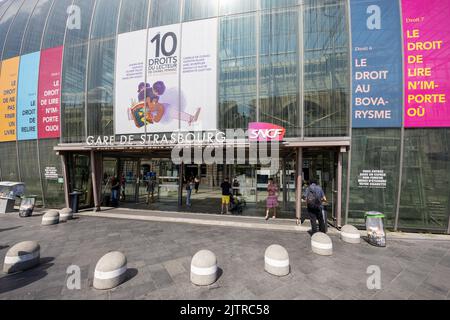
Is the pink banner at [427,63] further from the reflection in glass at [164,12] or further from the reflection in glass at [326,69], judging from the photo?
the reflection in glass at [164,12]

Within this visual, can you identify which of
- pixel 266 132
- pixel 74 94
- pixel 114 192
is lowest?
pixel 114 192

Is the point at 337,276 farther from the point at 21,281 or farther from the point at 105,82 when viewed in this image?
the point at 105,82

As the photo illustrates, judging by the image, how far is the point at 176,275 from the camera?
4.44 m

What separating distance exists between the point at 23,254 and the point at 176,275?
3.84 meters

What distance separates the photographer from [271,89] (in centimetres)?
910

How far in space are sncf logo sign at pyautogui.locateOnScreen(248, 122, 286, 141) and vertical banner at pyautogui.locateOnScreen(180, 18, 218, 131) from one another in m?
2.32

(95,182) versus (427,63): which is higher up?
(427,63)

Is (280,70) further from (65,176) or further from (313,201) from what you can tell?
(65,176)

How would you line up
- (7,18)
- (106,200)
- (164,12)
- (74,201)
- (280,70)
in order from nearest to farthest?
(280,70)
(164,12)
(74,201)
(106,200)
(7,18)

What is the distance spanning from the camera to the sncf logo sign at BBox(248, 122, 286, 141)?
7754 mm

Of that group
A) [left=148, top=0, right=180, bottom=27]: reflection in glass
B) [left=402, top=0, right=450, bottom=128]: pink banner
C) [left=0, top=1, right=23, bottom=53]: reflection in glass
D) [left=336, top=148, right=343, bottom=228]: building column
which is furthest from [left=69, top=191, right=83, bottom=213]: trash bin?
[left=402, top=0, right=450, bottom=128]: pink banner

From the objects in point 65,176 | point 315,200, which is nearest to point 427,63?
point 315,200

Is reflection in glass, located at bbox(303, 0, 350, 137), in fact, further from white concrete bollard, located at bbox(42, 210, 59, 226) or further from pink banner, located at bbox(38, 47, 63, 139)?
pink banner, located at bbox(38, 47, 63, 139)

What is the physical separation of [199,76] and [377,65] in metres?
8.09
